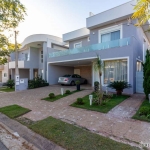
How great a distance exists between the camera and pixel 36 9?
945cm

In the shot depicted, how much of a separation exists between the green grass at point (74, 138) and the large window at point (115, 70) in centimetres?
759

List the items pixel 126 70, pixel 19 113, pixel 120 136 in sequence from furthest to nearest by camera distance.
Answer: pixel 126 70
pixel 19 113
pixel 120 136

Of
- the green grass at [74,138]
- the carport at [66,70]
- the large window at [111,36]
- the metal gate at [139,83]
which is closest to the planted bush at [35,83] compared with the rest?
the carport at [66,70]

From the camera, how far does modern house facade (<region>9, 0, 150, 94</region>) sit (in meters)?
10.1

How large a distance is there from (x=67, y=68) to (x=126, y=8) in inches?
467

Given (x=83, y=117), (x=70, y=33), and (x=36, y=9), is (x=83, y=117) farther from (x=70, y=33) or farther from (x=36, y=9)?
(x=70, y=33)

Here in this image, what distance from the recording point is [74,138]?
3.59 metres

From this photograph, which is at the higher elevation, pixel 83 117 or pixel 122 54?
pixel 122 54

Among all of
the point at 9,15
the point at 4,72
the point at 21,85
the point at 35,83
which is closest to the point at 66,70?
the point at 35,83

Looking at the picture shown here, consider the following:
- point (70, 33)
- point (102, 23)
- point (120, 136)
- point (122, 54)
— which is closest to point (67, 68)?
point (70, 33)

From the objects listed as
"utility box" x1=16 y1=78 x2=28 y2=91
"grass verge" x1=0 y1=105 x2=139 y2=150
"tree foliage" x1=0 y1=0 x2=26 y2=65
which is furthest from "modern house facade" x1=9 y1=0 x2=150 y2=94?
"grass verge" x1=0 y1=105 x2=139 y2=150

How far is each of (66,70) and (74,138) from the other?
641 inches

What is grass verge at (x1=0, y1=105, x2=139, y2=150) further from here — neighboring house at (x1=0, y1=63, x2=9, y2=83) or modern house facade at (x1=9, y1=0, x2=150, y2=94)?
neighboring house at (x1=0, y1=63, x2=9, y2=83)

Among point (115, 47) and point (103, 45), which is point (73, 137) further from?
point (103, 45)
